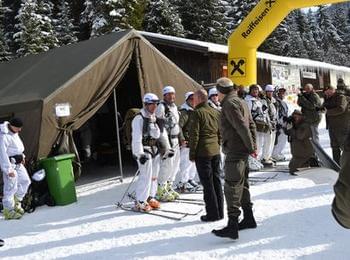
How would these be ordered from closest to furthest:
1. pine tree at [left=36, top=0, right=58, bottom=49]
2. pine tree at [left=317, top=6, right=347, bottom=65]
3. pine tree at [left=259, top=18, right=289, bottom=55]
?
pine tree at [left=36, top=0, right=58, bottom=49], pine tree at [left=259, top=18, right=289, bottom=55], pine tree at [left=317, top=6, right=347, bottom=65]

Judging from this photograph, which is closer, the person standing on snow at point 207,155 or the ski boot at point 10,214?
the person standing on snow at point 207,155

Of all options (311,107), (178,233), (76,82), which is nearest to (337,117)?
(311,107)

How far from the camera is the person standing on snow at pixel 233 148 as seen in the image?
5.33 m

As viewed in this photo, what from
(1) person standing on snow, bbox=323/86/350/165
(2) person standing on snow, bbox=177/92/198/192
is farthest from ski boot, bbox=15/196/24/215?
(1) person standing on snow, bbox=323/86/350/165

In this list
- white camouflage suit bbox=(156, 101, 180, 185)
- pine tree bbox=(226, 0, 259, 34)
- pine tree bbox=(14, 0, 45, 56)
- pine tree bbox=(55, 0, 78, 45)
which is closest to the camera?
white camouflage suit bbox=(156, 101, 180, 185)

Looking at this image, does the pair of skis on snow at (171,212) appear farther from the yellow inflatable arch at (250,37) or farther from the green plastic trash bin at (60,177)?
the yellow inflatable arch at (250,37)

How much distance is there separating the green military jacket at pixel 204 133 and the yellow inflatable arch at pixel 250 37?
579 cm

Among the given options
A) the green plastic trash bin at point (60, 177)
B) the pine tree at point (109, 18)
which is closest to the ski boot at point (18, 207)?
the green plastic trash bin at point (60, 177)

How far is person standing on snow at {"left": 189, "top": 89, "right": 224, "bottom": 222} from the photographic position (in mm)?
6305

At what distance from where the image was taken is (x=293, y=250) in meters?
5.09

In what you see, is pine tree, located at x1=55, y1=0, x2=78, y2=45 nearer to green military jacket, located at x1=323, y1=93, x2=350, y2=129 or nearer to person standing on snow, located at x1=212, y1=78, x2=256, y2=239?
green military jacket, located at x1=323, y1=93, x2=350, y2=129

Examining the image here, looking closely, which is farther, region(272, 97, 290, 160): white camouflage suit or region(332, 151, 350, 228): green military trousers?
region(272, 97, 290, 160): white camouflage suit

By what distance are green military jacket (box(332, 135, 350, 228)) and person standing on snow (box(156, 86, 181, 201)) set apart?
580cm

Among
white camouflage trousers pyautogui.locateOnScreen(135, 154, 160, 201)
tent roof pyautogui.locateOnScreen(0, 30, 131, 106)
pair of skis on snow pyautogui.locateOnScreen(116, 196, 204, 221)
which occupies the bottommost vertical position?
pair of skis on snow pyautogui.locateOnScreen(116, 196, 204, 221)
